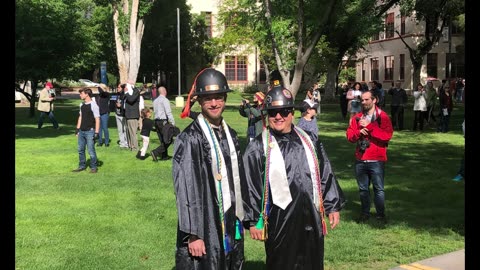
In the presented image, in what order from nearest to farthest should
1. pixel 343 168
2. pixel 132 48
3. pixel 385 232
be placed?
1. pixel 385 232
2. pixel 343 168
3. pixel 132 48

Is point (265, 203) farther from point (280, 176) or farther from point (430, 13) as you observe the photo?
point (430, 13)

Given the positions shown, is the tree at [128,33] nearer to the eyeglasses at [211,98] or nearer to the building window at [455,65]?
the eyeglasses at [211,98]

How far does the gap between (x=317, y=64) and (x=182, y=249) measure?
34777mm

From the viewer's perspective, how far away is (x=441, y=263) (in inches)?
217

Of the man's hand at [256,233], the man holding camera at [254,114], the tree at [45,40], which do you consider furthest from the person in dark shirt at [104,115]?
the man's hand at [256,233]

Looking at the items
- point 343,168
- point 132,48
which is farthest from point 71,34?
point 343,168

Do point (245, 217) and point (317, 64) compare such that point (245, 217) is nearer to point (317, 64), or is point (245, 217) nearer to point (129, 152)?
point (129, 152)

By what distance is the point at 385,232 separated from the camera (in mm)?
6934

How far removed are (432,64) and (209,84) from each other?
53.3m

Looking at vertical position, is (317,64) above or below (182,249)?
above

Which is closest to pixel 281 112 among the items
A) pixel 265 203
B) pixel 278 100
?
pixel 278 100

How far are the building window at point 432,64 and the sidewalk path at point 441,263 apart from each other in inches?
1992

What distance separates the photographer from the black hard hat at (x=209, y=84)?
3.83 meters

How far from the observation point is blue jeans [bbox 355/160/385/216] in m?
7.08
